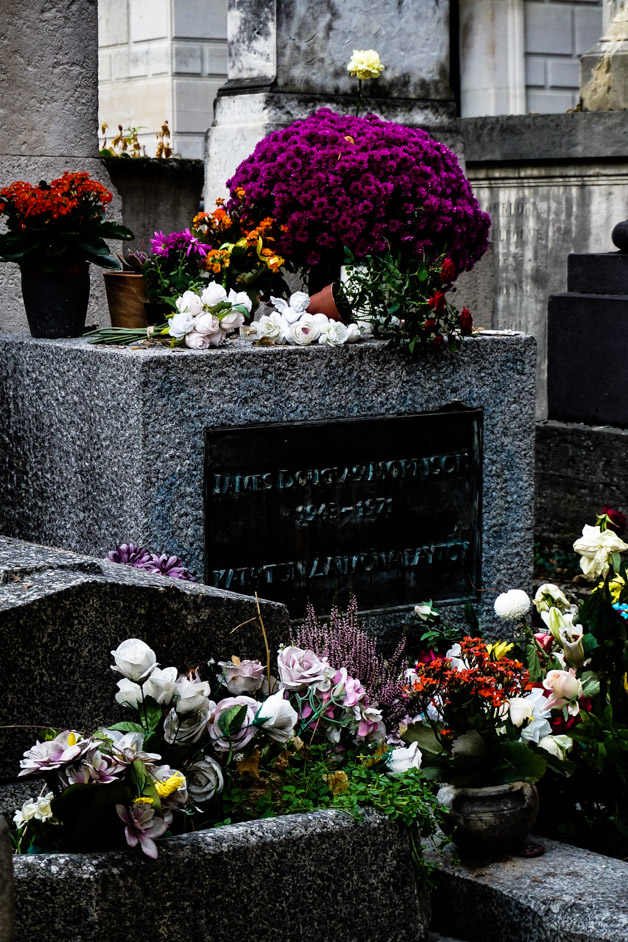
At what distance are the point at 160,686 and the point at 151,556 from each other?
148 cm

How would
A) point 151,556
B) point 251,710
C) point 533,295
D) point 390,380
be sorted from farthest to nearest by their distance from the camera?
point 533,295 → point 390,380 → point 151,556 → point 251,710

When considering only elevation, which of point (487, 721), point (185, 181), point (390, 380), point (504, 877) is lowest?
point (504, 877)

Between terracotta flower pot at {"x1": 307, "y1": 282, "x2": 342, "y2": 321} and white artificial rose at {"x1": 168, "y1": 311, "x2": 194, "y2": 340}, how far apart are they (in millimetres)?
556

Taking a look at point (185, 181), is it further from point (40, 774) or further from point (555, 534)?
point (40, 774)

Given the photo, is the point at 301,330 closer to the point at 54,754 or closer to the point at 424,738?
the point at 424,738

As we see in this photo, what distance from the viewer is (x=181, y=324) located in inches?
183

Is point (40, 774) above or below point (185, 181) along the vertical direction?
below

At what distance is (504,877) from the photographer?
10.5 ft

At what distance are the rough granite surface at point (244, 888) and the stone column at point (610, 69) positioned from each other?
6796 millimetres

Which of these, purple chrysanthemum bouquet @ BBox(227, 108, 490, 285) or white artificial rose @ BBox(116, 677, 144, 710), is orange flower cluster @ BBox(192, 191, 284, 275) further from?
white artificial rose @ BBox(116, 677, 144, 710)

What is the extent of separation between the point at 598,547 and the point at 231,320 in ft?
4.90

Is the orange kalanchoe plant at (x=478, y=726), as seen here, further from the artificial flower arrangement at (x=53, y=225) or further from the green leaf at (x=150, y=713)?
the artificial flower arrangement at (x=53, y=225)

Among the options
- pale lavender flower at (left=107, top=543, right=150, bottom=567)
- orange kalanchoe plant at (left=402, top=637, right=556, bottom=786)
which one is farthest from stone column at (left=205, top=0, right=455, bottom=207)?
orange kalanchoe plant at (left=402, top=637, right=556, bottom=786)

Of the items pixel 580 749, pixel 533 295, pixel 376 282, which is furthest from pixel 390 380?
pixel 533 295
